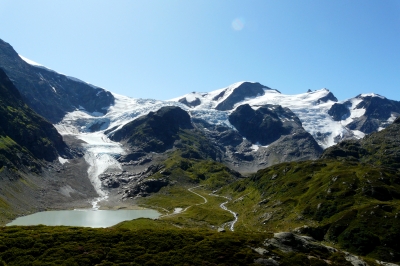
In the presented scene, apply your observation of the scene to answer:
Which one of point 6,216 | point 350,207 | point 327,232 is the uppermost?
Answer: point 350,207

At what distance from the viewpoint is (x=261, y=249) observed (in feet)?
181

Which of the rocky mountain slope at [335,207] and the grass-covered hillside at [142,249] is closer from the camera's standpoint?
the grass-covered hillside at [142,249]

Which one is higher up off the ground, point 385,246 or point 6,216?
point 385,246

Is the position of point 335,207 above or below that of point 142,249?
above

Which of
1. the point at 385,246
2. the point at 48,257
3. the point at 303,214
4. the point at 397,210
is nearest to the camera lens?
the point at 48,257

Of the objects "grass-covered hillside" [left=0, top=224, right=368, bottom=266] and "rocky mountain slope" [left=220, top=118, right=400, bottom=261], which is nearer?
"grass-covered hillside" [left=0, top=224, right=368, bottom=266]

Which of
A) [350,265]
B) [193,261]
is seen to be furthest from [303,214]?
[193,261]

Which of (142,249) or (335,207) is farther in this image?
(335,207)

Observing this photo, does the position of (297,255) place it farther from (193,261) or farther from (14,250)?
(14,250)

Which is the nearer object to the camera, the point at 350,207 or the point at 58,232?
the point at 58,232

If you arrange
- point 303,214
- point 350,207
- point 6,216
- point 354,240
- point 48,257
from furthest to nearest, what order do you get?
point 6,216, point 303,214, point 350,207, point 354,240, point 48,257

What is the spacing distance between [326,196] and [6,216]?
155 m

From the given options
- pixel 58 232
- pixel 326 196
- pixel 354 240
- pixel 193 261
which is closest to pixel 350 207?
pixel 326 196

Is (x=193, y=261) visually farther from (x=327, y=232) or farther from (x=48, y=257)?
(x=327, y=232)
